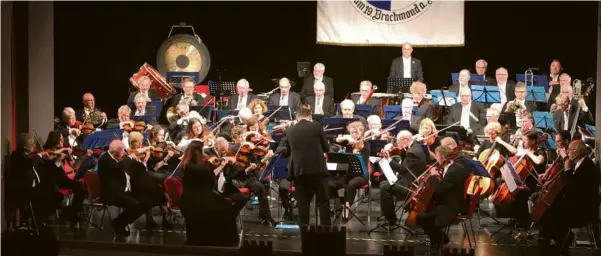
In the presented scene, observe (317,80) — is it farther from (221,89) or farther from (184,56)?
(184,56)

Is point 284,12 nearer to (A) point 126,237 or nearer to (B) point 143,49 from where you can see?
(B) point 143,49

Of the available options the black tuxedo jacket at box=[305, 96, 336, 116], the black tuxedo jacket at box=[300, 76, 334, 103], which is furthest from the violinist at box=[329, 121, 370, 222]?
the black tuxedo jacket at box=[300, 76, 334, 103]

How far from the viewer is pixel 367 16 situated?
13.3 m

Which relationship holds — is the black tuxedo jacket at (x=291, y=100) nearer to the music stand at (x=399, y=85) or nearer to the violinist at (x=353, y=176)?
the music stand at (x=399, y=85)

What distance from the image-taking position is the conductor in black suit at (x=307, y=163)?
955 cm

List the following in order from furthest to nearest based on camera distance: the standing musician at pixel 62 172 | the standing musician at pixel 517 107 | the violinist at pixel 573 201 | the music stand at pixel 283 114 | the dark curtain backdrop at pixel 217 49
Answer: the dark curtain backdrop at pixel 217 49 → the music stand at pixel 283 114 → the standing musician at pixel 517 107 → the standing musician at pixel 62 172 → the violinist at pixel 573 201

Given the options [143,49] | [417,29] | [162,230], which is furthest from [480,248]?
[143,49]

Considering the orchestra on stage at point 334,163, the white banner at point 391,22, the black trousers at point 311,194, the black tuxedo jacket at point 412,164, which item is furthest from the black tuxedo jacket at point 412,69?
the black trousers at point 311,194

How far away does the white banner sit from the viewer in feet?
43.3

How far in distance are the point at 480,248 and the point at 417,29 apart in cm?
478

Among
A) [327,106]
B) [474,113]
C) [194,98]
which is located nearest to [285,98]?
[327,106]

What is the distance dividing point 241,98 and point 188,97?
680 millimetres

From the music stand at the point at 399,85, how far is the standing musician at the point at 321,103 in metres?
0.79

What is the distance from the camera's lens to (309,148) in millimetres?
9562
